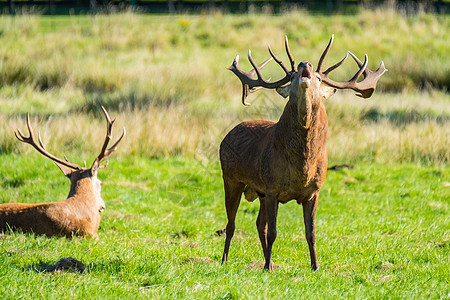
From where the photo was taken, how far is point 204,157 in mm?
13578

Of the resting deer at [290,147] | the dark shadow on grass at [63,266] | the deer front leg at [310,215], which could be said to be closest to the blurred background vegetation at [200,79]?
the resting deer at [290,147]

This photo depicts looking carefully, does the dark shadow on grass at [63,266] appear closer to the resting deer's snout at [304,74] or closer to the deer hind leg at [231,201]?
the deer hind leg at [231,201]

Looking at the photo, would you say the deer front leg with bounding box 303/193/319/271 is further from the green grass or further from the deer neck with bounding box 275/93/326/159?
the deer neck with bounding box 275/93/326/159

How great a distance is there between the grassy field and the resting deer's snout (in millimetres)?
1751

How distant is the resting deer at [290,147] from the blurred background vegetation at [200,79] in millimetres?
6819

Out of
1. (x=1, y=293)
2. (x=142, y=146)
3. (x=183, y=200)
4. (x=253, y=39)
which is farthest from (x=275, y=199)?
(x=253, y=39)

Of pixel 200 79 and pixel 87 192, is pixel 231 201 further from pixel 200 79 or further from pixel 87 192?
pixel 200 79

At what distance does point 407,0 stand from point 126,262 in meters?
34.3

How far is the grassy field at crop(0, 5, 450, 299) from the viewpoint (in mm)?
6098

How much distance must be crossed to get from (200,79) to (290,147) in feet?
52.6

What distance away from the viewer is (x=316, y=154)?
6023 millimetres

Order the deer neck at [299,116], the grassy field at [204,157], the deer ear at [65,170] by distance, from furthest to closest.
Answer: the deer ear at [65,170], the grassy field at [204,157], the deer neck at [299,116]

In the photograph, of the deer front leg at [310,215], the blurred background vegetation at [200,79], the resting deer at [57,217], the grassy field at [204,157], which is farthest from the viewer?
the blurred background vegetation at [200,79]

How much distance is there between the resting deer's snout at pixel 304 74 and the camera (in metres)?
5.41
